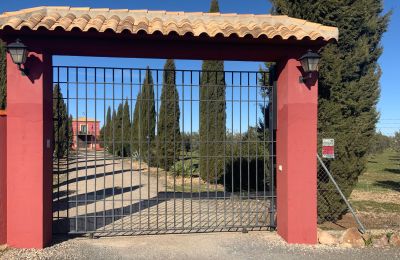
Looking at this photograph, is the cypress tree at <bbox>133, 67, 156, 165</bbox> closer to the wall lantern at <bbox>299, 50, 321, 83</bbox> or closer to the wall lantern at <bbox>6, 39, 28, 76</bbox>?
the wall lantern at <bbox>6, 39, 28, 76</bbox>

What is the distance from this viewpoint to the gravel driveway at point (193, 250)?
5379mm

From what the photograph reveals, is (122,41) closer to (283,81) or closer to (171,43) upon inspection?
(171,43)

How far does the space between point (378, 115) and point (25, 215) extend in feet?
39.5

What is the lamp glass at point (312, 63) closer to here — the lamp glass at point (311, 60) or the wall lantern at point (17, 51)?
the lamp glass at point (311, 60)

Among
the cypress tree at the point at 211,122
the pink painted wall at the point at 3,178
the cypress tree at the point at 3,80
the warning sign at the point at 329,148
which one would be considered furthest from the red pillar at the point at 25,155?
the cypress tree at the point at 3,80

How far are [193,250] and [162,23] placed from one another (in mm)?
3590

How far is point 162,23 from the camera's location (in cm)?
589

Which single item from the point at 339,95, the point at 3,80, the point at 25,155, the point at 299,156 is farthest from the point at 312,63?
the point at 3,80

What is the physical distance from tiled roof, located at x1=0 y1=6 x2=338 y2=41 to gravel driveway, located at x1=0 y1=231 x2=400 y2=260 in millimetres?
3273

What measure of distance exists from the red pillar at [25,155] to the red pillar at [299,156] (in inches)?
152

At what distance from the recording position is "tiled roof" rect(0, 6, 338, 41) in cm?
541

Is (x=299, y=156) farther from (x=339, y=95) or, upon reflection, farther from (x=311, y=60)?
(x=339, y=95)

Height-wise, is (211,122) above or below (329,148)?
above

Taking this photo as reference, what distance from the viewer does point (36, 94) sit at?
5582 mm
